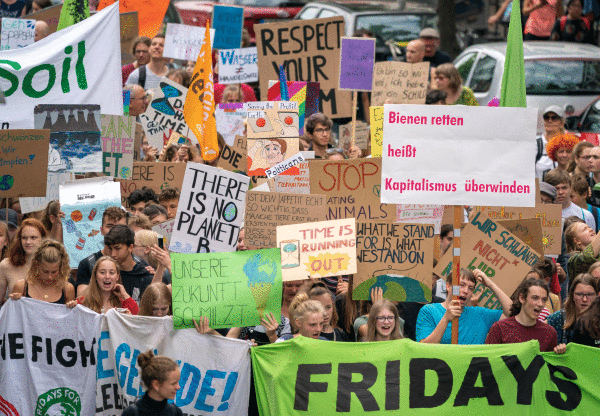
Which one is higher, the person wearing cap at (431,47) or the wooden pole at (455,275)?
the person wearing cap at (431,47)

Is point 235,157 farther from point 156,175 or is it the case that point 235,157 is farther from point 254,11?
point 254,11

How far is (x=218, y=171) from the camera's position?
839 centimetres

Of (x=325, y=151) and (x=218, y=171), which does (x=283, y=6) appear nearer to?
(x=325, y=151)

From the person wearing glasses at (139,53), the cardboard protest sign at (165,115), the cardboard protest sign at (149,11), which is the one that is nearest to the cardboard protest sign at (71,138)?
the cardboard protest sign at (165,115)

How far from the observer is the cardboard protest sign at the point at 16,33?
12953 mm

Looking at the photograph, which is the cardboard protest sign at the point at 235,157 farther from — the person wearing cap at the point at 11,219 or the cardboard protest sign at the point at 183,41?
the cardboard protest sign at the point at 183,41

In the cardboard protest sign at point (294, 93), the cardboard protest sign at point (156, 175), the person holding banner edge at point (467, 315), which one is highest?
the cardboard protest sign at point (294, 93)

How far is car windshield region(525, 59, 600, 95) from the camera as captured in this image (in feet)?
48.5

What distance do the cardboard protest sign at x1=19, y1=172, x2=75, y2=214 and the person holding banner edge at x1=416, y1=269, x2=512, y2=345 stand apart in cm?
410

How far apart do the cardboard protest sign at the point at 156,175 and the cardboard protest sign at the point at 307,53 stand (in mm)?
2342

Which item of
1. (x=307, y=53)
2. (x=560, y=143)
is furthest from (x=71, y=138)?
(x=560, y=143)

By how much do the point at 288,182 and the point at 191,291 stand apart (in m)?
2.80

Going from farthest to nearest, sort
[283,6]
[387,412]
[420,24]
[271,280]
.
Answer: [283,6], [420,24], [271,280], [387,412]

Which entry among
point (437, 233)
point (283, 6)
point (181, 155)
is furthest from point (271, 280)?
point (283, 6)
